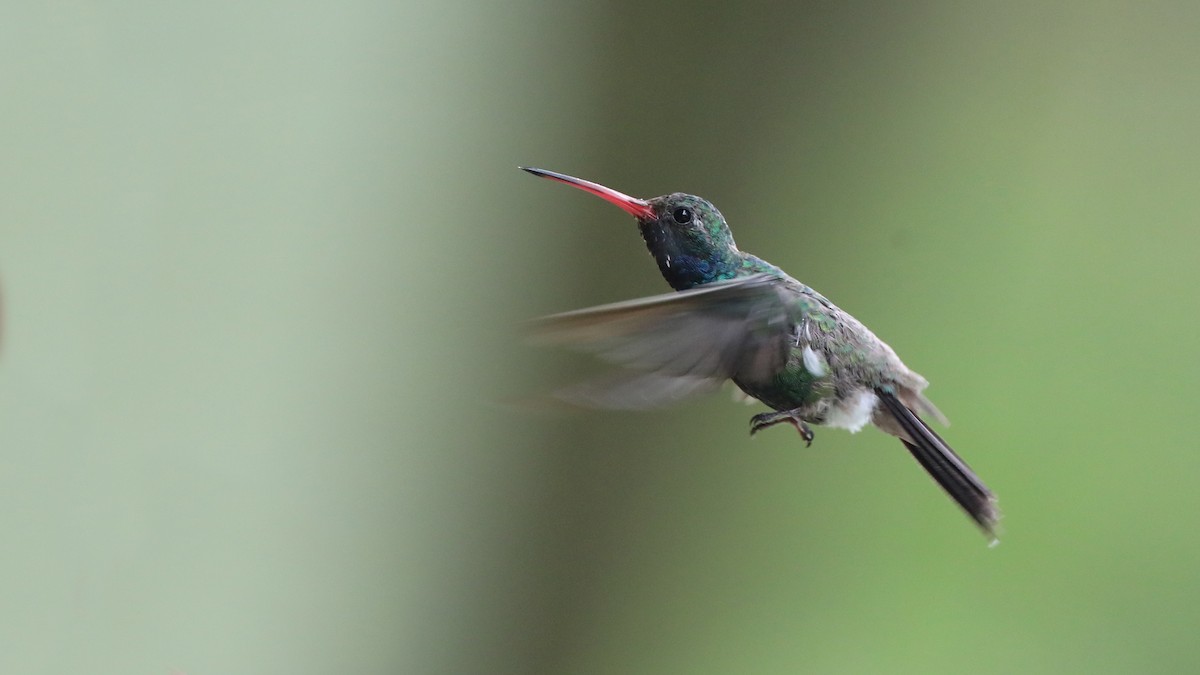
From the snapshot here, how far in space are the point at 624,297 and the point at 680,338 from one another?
1.16 m

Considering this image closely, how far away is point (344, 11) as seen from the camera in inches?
58.9

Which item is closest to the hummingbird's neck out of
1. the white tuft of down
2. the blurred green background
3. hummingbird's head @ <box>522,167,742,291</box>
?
hummingbird's head @ <box>522,167,742,291</box>

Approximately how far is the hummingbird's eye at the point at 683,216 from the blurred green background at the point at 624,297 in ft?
2.80

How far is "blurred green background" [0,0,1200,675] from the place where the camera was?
55.0 inches

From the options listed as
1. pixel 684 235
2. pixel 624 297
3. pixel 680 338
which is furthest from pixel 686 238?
pixel 624 297

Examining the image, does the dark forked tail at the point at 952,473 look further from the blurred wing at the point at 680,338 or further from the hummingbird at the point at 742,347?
the blurred wing at the point at 680,338

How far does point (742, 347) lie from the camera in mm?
576

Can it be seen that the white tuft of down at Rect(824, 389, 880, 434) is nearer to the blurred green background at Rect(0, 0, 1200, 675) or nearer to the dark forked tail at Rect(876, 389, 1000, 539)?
the dark forked tail at Rect(876, 389, 1000, 539)

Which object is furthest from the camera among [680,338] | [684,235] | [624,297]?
[624,297]

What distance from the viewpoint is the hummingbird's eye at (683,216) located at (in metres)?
0.62

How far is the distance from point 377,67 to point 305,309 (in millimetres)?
399

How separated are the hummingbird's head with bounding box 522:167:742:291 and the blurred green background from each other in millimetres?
844

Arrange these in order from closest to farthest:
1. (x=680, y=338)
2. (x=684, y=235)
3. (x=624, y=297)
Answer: (x=680, y=338)
(x=684, y=235)
(x=624, y=297)

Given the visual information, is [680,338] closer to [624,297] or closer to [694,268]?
[694,268]
